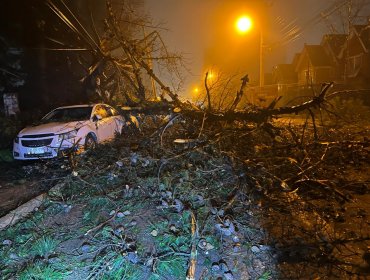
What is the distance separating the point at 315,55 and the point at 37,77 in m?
33.4

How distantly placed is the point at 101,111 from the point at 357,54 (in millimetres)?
31520

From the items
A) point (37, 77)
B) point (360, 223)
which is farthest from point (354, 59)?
point (360, 223)

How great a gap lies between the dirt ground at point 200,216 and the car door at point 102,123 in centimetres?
273

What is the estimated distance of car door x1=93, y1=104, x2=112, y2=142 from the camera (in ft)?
28.9

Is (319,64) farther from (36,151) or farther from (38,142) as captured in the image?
(36,151)

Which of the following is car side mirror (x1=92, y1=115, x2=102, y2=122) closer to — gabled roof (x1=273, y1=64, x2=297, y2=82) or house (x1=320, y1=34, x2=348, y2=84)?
house (x1=320, y1=34, x2=348, y2=84)

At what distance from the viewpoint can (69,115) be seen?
29.7 ft

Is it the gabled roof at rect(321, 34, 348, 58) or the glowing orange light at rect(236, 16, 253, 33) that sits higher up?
the gabled roof at rect(321, 34, 348, 58)

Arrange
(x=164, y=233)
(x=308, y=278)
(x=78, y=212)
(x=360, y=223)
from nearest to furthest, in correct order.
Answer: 1. (x=308, y=278)
2. (x=164, y=233)
3. (x=360, y=223)
4. (x=78, y=212)

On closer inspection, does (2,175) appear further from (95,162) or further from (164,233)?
(164,233)

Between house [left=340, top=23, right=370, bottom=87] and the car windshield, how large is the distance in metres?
25.7

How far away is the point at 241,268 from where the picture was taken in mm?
3166

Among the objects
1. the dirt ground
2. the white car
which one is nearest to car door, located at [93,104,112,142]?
the white car

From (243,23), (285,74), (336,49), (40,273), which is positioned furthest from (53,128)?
(285,74)
